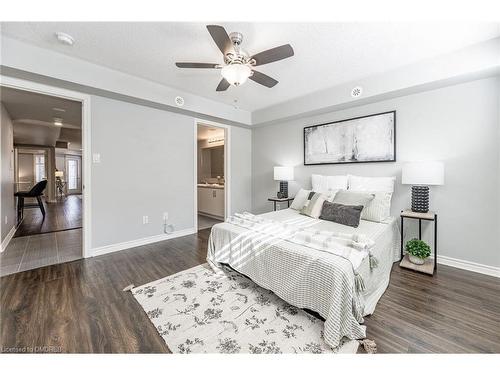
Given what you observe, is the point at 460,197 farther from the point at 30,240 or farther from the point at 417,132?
the point at 30,240

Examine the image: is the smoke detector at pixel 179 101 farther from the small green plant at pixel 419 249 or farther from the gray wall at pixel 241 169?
the small green plant at pixel 419 249

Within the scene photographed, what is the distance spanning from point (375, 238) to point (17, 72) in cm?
413

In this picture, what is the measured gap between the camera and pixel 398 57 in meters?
2.40

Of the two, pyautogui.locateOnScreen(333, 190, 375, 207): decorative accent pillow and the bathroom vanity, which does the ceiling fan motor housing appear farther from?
the bathroom vanity

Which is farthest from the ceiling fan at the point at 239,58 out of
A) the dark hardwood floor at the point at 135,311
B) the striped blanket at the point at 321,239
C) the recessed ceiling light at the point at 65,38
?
the dark hardwood floor at the point at 135,311

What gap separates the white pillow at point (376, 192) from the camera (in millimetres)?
2576

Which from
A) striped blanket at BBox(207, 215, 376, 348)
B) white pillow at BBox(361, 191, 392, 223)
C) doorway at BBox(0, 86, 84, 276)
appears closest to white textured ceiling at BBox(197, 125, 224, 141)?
doorway at BBox(0, 86, 84, 276)

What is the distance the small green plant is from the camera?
95.6 inches

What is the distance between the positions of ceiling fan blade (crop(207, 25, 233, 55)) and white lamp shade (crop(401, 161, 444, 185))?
7.96 ft

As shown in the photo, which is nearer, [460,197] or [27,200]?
[460,197]

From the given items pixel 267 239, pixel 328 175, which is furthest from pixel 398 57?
pixel 267 239
